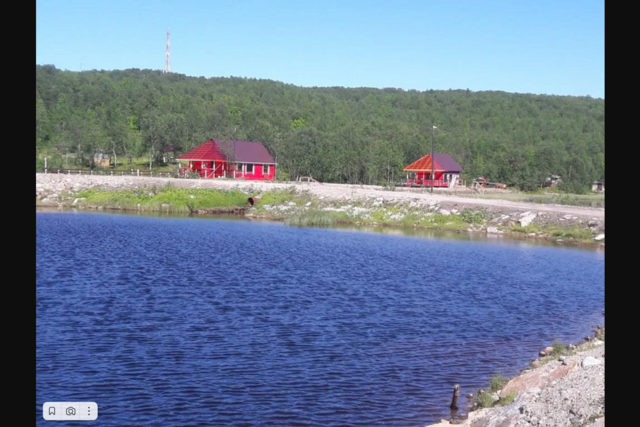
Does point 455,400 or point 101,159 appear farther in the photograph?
point 101,159

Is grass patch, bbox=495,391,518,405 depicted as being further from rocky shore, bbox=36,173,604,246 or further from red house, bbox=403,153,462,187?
red house, bbox=403,153,462,187

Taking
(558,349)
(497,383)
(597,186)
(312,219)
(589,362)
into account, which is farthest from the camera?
(597,186)

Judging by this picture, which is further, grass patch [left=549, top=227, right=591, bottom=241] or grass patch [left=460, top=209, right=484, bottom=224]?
grass patch [left=460, top=209, right=484, bottom=224]

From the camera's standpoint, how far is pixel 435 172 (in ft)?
287

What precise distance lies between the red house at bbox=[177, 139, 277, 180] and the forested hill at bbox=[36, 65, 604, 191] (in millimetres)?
4034

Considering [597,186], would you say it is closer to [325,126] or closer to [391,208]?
[325,126]

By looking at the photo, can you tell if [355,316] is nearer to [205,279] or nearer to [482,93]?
[205,279]

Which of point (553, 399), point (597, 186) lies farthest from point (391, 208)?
point (597, 186)

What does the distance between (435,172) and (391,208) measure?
30220 millimetres

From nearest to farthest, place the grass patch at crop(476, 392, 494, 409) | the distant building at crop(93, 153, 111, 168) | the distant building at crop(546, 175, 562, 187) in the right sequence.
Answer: the grass patch at crop(476, 392, 494, 409)
the distant building at crop(546, 175, 562, 187)
the distant building at crop(93, 153, 111, 168)

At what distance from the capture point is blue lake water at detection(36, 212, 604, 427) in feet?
44.4

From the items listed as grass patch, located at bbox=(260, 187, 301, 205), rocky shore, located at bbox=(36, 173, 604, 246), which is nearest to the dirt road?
rocky shore, located at bbox=(36, 173, 604, 246)

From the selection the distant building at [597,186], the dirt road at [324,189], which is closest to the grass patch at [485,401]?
the dirt road at [324,189]
